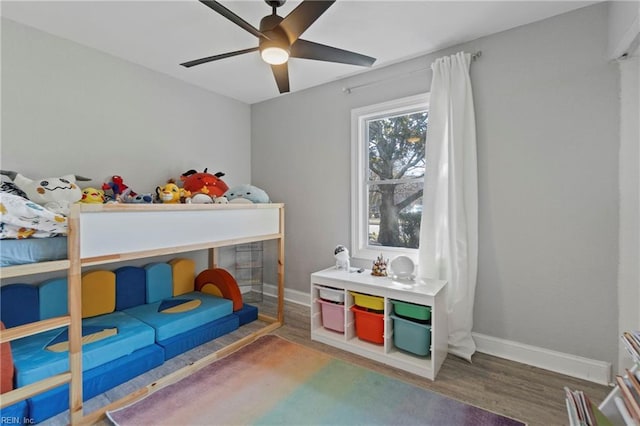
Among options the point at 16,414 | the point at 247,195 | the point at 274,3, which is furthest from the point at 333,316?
the point at 274,3

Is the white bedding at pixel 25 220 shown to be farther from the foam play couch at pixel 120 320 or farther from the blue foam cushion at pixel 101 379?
the blue foam cushion at pixel 101 379

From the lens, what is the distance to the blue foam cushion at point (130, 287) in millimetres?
2508

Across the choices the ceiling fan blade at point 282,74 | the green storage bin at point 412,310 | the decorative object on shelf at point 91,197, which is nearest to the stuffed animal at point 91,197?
the decorative object on shelf at point 91,197

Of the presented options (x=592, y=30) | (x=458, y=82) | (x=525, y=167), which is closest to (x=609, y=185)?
(x=525, y=167)

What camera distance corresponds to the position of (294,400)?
1.73 metres

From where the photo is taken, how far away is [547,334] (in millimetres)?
2045

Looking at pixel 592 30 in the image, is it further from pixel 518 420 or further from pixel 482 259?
pixel 518 420

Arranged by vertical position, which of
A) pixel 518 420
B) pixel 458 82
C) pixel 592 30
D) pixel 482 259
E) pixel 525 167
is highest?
pixel 592 30

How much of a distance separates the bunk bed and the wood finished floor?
155 millimetres

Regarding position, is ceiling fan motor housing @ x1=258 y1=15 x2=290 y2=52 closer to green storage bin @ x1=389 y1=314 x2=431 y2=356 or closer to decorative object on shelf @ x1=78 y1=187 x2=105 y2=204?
decorative object on shelf @ x1=78 y1=187 x2=105 y2=204

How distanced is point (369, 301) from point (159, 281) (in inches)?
77.3

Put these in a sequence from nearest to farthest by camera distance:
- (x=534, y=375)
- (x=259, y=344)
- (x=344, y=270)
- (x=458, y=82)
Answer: (x=534, y=375)
(x=458, y=82)
(x=259, y=344)
(x=344, y=270)

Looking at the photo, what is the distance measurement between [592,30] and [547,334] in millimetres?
2037

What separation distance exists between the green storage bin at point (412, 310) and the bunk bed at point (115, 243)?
1234 mm
